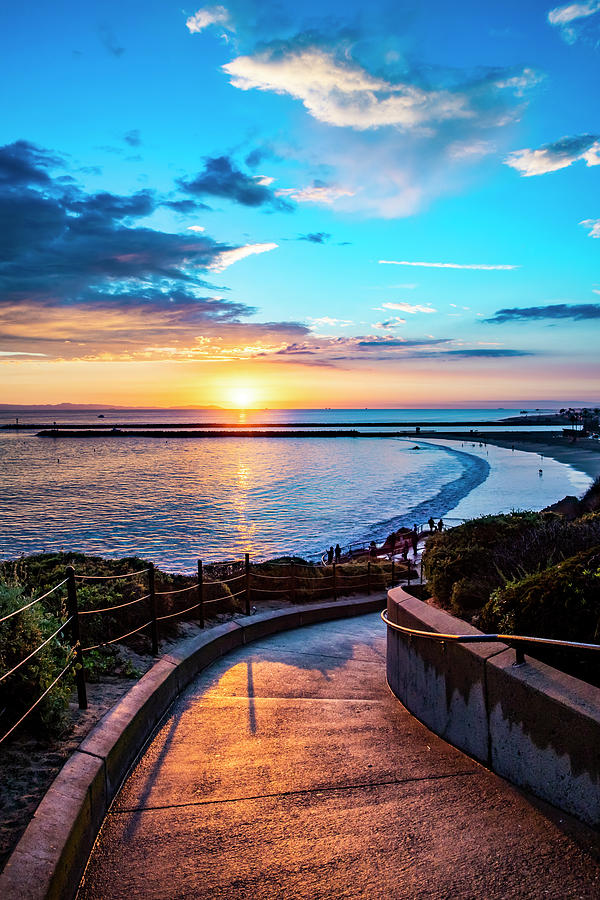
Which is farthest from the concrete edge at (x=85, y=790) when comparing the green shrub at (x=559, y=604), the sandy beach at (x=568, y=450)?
the sandy beach at (x=568, y=450)

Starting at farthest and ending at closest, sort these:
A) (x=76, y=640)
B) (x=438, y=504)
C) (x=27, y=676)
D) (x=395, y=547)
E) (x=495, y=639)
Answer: (x=438, y=504), (x=395, y=547), (x=76, y=640), (x=27, y=676), (x=495, y=639)

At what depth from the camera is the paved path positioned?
2855 mm

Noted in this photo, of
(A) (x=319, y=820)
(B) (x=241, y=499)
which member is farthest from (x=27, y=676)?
(B) (x=241, y=499)

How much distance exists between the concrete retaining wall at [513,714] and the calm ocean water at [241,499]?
21.2 metres

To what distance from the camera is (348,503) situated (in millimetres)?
43750

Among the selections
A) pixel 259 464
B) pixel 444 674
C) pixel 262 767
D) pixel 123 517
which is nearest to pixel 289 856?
pixel 262 767

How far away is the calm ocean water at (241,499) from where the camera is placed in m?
31.1

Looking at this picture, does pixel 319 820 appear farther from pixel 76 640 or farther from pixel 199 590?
pixel 199 590

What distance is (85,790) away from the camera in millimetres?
3473

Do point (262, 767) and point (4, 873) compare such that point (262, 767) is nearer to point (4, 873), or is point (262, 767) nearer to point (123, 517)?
point (4, 873)

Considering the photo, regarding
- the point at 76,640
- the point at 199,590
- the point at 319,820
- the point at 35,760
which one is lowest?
the point at 199,590

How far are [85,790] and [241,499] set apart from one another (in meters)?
43.4

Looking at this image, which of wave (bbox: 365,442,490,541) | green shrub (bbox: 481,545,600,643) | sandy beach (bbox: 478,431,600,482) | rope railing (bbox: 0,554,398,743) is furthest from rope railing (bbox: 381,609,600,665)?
sandy beach (bbox: 478,431,600,482)

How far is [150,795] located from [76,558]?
11942 mm
